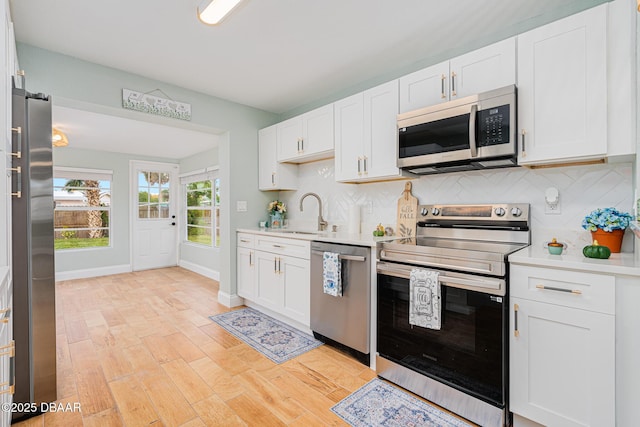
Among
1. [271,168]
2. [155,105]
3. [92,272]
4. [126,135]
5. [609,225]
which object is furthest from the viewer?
[92,272]

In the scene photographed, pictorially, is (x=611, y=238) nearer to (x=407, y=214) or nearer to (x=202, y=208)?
(x=407, y=214)

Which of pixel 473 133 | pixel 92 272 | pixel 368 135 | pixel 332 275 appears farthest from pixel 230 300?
pixel 92 272

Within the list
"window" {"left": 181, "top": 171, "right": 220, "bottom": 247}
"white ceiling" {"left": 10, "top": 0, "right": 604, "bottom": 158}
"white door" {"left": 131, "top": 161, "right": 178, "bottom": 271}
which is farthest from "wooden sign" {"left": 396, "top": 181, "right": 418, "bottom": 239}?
"white door" {"left": 131, "top": 161, "right": 178, "bottom": 271}

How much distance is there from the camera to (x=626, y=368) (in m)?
1.33

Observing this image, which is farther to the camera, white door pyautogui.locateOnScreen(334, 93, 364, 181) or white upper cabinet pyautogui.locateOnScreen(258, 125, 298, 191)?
white upper cabinet pyautogui.locateOnScreen(258, 125, 298, 191)

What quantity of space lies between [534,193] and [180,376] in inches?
109

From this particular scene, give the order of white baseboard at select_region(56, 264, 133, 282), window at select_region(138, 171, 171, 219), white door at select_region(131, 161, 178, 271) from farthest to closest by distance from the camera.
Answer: window at select_region(138, 171, 171, 219) → white door at select_region(131, 161, 178, 271) → white baseboard at select_region(56, 264, 133, 282)

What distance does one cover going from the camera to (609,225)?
5.18 ft

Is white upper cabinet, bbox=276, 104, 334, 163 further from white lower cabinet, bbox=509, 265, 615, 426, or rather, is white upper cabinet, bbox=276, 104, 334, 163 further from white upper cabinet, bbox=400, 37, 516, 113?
white lower cabinet, bbox=509, 265, 615, 426

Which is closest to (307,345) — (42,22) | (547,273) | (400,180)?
(400,180)

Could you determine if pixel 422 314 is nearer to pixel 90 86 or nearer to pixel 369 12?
pixel 369 12

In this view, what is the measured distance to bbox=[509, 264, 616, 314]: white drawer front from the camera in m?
1.37

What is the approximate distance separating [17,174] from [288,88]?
2387 mm

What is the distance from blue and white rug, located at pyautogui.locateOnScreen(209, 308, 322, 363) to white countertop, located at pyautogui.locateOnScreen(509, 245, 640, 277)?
1795 mm
